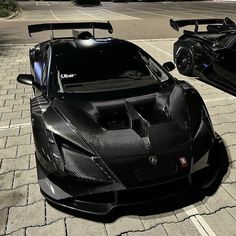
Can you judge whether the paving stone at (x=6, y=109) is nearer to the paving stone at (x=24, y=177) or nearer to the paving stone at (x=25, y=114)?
the paving stone at (x=25, y=114)

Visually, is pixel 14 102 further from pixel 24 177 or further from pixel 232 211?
pixel 232 211

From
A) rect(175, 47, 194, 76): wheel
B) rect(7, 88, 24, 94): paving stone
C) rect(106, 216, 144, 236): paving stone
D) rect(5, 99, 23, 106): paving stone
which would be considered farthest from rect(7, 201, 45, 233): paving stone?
rect(175, 47, 194, 76): wheel

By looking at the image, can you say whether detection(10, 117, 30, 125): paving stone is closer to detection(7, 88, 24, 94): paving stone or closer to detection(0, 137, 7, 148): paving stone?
detection(0, 137, 7, 148): paving stone

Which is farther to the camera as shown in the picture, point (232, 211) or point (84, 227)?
point (232, 211)

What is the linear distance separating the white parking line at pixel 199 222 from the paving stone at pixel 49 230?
1.22 meters

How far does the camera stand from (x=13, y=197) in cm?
337

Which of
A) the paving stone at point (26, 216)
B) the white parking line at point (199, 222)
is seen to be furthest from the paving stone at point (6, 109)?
the white parking line at point (199, 222)

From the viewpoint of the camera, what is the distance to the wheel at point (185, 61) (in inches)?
275

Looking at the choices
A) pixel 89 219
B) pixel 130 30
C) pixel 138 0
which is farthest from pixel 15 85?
pixel 138 0

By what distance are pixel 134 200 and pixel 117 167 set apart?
33 cm

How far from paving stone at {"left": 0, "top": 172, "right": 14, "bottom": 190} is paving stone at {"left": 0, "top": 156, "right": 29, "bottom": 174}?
0.31 feet

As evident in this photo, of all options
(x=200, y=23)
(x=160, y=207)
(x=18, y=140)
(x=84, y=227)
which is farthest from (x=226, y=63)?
(x=84, y=227)

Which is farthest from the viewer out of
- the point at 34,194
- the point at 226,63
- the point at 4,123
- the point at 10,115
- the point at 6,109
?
the point at 226,63

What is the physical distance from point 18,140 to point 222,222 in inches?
117
